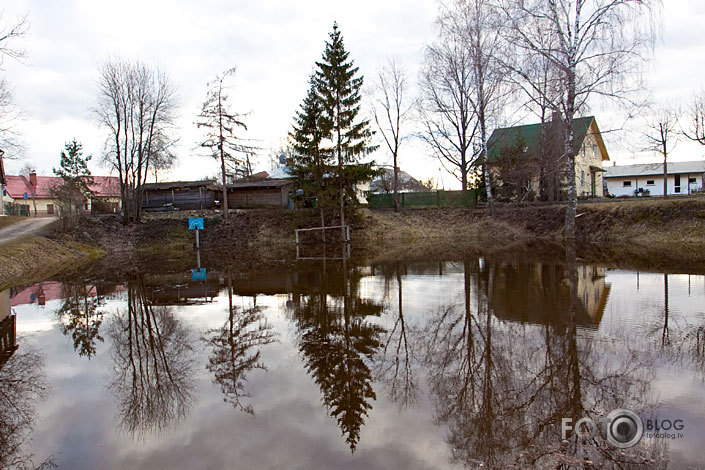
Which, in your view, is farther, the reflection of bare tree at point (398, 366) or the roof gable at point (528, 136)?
the roof gable at point (528, 136)

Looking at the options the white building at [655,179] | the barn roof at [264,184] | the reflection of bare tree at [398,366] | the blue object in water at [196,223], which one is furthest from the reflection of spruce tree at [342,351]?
the white building at [655,179]

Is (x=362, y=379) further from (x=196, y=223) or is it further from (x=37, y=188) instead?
(x=37, y=188)

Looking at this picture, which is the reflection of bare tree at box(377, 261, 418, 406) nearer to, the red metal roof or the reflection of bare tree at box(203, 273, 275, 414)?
the reflection of bare tree at box(203, 273, 275, 414)

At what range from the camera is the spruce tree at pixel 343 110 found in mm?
29297

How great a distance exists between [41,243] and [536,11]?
26.5 m

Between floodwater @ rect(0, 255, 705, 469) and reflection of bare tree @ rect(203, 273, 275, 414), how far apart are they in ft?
0.15

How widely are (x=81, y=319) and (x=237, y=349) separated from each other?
4.96 metres

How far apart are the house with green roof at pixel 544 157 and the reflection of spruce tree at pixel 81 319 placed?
2422 cm

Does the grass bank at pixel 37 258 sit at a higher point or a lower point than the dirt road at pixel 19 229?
lower

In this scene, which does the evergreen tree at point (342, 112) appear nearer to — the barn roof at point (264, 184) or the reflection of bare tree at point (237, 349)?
the barn roof at point (264, 184)

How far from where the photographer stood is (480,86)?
29188 millimetres

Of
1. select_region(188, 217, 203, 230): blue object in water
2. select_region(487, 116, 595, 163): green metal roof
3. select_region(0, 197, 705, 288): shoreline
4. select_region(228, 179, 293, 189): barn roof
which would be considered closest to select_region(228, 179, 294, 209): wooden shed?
select_region(228, 179, 293, 189): barn roof

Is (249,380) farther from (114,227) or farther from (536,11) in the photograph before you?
(114,227)

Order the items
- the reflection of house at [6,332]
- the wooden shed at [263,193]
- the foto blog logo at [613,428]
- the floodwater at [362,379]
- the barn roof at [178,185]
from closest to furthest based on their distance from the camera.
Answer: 1. the foto blog logo at [613,428]
2. the floodwater at [362,379]
3. the reflection of house at [6,332]
4. the barn roof at [178,185]
5. the wooden shed at [263,193]
